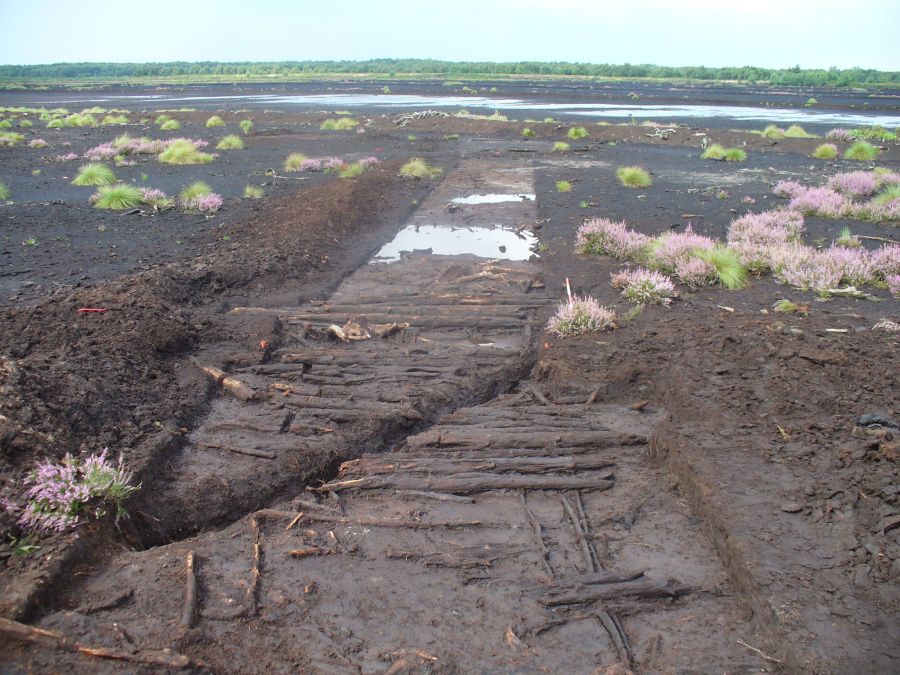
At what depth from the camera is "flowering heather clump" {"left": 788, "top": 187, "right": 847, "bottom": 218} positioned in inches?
668

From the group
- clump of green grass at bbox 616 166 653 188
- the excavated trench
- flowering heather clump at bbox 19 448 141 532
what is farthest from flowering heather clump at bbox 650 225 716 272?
clump of green grass at bbox 616 166 653 188

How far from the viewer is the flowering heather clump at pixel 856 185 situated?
65.5 ft

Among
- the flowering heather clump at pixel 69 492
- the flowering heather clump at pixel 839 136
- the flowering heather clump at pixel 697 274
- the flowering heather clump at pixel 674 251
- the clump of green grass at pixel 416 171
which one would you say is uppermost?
the flowering heather clump at pixel 839 136

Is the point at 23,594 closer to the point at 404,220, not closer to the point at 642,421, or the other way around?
the point at 642,421

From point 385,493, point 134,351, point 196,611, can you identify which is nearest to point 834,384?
point 385,493

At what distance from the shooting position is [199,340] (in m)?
9.38

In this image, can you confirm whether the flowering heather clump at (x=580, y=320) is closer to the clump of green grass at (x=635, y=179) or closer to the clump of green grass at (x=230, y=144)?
the clump of green grass at (x=635, y=179)

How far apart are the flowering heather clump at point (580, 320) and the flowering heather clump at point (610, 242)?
407 centimetres

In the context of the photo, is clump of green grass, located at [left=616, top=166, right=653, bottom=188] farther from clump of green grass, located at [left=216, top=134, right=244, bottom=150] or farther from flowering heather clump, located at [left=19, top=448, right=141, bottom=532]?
clump of green grass, located at [left=216, top=134, right=244, bottom=150]

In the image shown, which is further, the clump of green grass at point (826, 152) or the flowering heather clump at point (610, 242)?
the clump of green grass at point (826, 152)

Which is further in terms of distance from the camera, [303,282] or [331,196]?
[331,196]

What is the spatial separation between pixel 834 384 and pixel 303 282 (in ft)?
29.0

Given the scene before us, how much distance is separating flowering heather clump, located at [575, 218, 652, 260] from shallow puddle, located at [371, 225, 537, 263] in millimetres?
1261

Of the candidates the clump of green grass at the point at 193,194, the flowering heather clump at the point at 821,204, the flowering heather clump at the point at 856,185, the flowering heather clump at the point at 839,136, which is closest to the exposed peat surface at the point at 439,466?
the flowering heather clump at the point at 821,204
